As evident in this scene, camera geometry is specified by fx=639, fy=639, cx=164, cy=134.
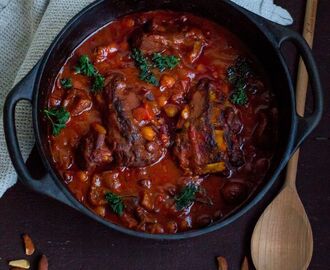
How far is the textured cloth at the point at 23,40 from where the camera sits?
3000 mm

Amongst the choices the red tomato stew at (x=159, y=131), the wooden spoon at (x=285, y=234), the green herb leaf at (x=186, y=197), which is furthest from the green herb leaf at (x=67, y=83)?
the wooden spoon at (x=285, y=234)

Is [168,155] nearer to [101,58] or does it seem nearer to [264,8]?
[101,58]

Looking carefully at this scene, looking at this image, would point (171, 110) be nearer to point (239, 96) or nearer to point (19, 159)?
point (239, 96)

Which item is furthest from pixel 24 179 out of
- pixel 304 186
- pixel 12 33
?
pixel 304 186

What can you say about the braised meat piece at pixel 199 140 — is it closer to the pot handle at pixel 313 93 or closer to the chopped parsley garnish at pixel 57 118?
the pot handle at pixel 313 93

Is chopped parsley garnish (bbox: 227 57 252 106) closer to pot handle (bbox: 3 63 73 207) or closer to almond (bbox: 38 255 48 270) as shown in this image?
pot handle (bbox: 3 63 73 207)

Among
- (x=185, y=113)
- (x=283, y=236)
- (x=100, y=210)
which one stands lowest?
(x=283, y=236)

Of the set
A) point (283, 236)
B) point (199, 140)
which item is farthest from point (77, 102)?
point (283, 236)

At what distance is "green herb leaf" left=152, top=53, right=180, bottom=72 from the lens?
116 inches

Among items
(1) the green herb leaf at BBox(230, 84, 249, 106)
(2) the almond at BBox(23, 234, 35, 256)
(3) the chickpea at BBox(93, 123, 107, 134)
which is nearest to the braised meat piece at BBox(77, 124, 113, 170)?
(3) the chickpea at BBox(93, 123, 107, 134)

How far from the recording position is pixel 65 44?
296cm

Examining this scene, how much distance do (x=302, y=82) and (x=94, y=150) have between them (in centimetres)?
112

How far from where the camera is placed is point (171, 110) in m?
2.91

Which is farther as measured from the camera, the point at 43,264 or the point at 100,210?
the point at 43,264
